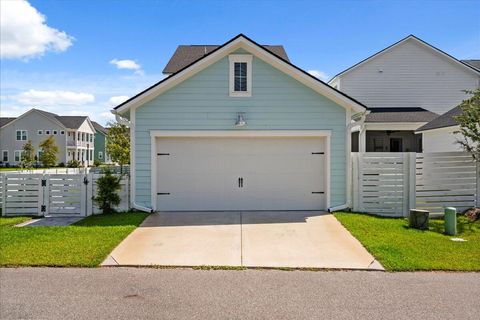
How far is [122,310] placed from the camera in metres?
4.28

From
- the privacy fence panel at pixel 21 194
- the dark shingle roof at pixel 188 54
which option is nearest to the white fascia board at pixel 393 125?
the dark shingle roof at pixel 188 54

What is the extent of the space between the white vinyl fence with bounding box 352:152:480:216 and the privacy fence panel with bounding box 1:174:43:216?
9.22m

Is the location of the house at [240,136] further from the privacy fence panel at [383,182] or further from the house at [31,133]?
the house at [31,133]

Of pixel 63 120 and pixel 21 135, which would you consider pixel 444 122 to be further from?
pixel 21 135

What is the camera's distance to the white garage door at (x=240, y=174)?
10648 mm

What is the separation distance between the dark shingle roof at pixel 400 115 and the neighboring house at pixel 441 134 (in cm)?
107

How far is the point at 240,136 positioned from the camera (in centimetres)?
1057

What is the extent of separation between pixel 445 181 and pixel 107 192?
9955mm

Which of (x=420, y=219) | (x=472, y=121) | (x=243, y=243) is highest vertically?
(x=472, y=121)

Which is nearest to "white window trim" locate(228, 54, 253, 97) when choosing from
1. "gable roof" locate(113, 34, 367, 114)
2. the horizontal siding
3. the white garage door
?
"gable roof" locate(113, 34, 367, 114)

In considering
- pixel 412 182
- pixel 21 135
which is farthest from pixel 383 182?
pixel 21 135

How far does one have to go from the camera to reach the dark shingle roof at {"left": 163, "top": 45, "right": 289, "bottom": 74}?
20.9 meters

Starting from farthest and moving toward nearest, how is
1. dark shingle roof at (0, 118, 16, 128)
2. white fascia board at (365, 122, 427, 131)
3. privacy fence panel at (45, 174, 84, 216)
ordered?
dark shingle roof at (0, 118, 16, 128) < white fascia board at (365, 122, 427, 131) < privacy fence panel at (45, 174, 84, 216)

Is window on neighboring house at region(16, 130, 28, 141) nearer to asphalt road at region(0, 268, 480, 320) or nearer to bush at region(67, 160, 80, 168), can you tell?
bush at region(67, 160, 80, 168)
